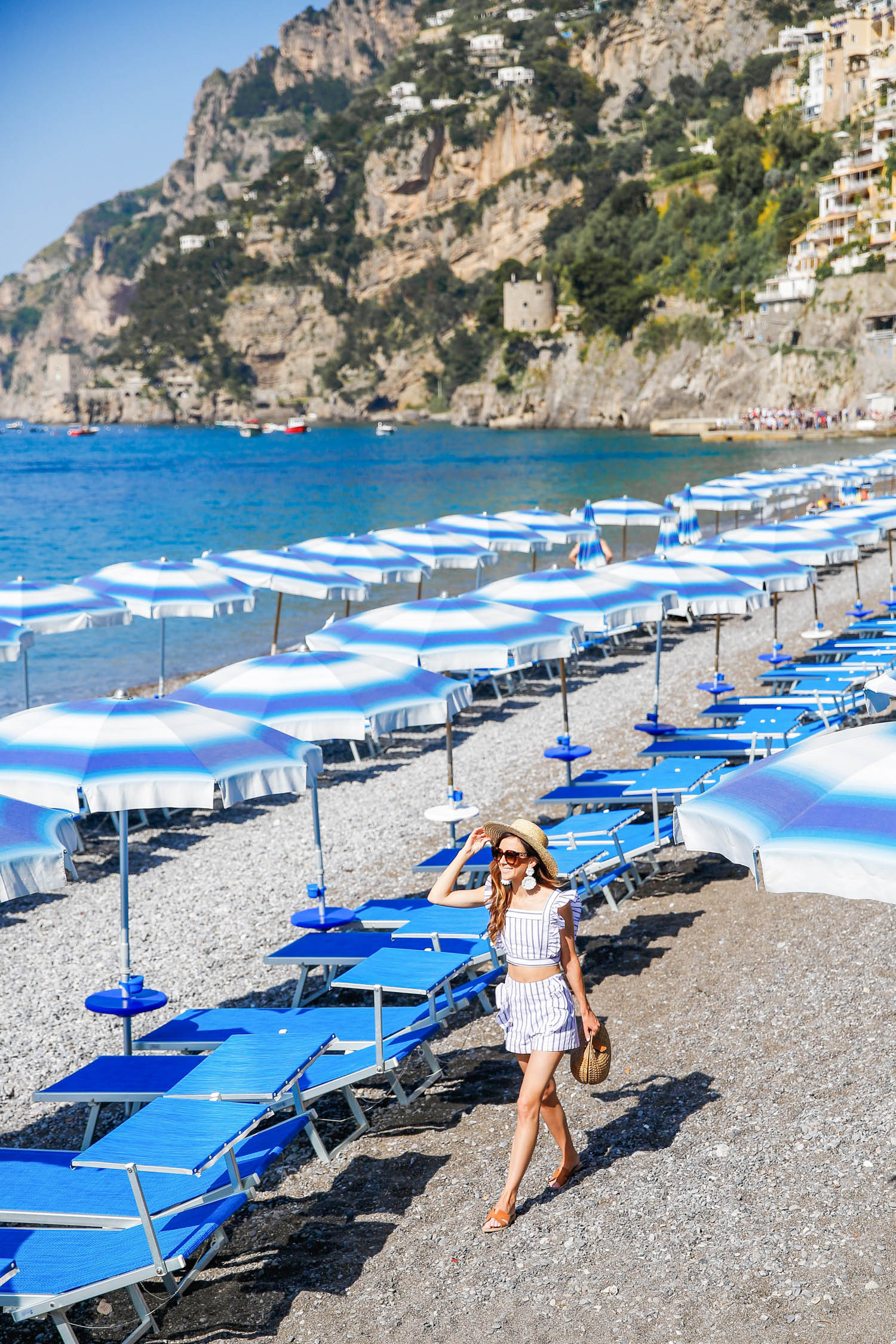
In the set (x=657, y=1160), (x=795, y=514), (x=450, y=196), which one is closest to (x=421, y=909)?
(x=657, y=1160)

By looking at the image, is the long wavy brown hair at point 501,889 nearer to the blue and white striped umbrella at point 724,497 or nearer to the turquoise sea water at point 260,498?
the turquoise sea water at point 260,498

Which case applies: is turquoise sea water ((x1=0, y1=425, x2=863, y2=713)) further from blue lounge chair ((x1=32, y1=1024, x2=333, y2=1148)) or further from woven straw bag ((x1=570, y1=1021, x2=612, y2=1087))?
woven straw bag ((x1=570, y1=1021, x2=612, y2=1087))

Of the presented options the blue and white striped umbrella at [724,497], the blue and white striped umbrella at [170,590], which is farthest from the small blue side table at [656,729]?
the blue and white striped umbrella at [724,497]

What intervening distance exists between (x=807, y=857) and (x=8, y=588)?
11.3 m

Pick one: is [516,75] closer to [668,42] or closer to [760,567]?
[668,42]

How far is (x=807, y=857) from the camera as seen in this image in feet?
12.0

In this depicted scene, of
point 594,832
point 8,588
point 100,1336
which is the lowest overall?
point 100,1336

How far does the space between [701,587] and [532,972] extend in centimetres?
765

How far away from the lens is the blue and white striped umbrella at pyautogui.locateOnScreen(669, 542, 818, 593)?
12852mm

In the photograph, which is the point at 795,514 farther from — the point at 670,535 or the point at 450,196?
the point at 450,196

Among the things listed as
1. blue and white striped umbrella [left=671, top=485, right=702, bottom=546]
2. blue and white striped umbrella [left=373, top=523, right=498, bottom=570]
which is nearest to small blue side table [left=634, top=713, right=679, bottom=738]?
blue and white striped umbrella [left=373, top=523, right=498, bottom=570]

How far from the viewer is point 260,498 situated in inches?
2670

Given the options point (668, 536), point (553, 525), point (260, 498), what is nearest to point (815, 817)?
point (668, 536)

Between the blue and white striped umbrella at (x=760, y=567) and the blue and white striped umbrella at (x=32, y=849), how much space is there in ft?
29.4
